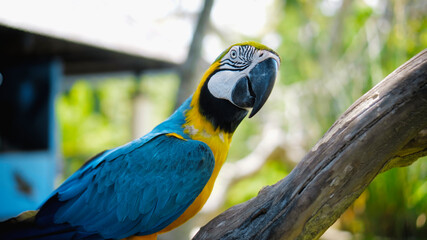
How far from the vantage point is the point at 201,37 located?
13.6 ft

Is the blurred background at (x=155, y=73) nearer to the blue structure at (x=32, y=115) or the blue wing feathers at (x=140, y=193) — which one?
the blue structure at (x=32, y=115)

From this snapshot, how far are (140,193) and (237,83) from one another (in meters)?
0.73

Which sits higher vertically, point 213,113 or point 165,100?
point 165,100

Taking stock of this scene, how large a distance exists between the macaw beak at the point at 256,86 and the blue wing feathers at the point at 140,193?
1.06ft

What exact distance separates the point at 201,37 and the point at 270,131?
197 inches

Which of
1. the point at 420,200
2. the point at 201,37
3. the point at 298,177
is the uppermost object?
the point at 201,37

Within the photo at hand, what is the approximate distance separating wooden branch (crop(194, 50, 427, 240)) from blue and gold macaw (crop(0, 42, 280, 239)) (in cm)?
42

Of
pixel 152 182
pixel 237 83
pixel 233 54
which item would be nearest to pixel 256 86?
pixel 237 83

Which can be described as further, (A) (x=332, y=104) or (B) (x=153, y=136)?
(A) (x=332, y=104)

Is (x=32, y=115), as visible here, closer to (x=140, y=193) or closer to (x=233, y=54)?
(x=140, y=193)

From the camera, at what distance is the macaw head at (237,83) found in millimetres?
1790

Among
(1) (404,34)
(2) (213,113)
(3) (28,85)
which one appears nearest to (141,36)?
(3) (28,85)

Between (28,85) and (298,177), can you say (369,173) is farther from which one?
(28,85)

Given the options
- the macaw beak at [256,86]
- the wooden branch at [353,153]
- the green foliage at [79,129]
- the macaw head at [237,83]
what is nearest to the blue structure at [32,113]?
the green foliage at [79,129]
